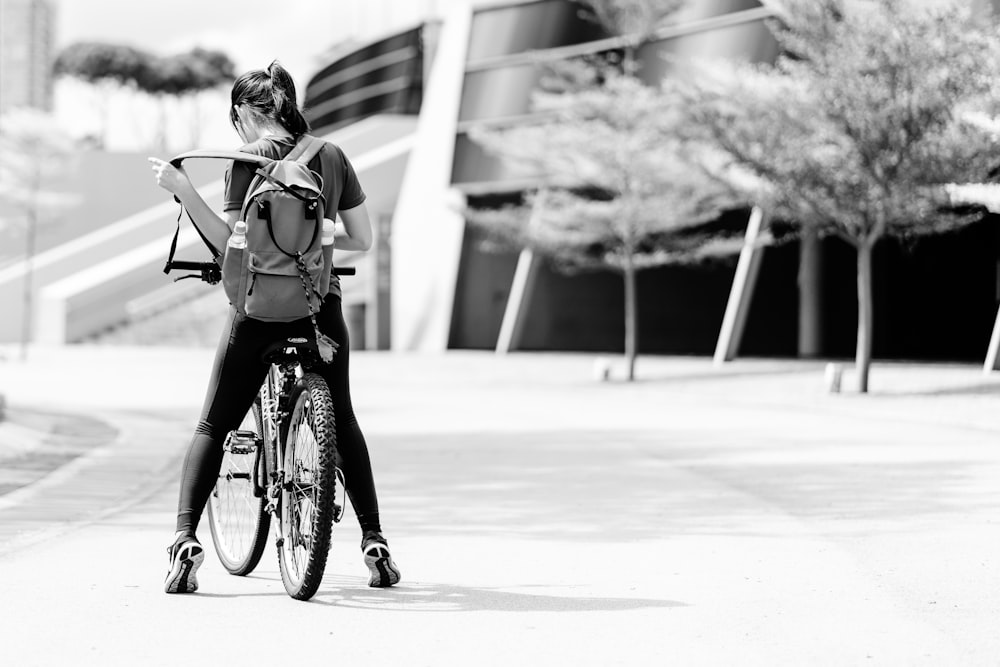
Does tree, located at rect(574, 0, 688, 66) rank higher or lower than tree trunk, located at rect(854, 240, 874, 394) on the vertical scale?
higher

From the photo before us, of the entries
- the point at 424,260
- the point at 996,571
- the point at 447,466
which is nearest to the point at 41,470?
the point at 447,466

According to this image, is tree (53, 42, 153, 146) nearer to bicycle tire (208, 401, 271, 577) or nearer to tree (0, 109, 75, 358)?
tree (0, 109, 75, 358)

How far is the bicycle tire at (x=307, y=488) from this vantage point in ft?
17.5

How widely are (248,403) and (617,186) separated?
20.4 metres

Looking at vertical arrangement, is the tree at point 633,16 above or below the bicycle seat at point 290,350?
above

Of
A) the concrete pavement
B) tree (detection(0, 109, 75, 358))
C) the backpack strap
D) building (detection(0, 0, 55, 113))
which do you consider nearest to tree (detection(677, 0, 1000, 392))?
the concrete pavement

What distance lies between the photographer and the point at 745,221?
32219mm

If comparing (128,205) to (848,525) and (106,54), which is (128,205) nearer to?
(106,54)

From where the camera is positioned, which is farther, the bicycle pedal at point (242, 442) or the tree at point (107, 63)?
the tree at point (107, 63)

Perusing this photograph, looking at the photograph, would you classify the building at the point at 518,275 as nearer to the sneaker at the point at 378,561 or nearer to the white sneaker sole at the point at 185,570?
the sneaker at the point at 378,561

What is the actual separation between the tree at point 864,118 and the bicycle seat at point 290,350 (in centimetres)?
1399

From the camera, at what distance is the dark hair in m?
5.64

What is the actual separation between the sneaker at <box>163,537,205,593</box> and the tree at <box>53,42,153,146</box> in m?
95.3

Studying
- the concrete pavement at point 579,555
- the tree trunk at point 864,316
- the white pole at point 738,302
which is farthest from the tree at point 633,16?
the concrete pavement at point 579,555
